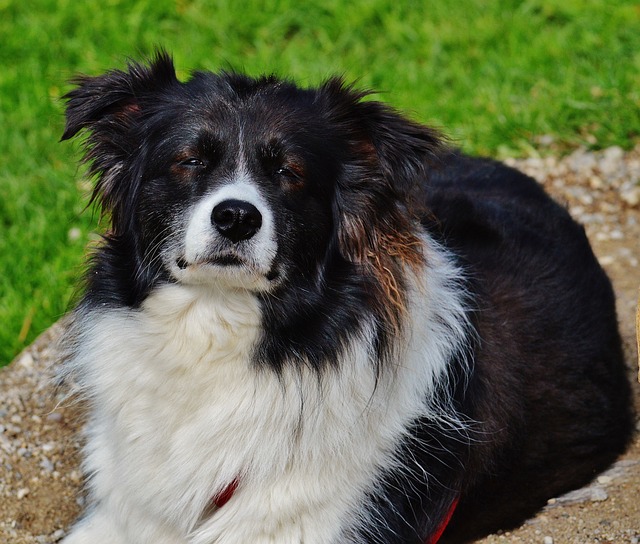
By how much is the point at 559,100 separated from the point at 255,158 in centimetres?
397

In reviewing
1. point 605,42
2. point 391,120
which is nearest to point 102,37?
point 605,42

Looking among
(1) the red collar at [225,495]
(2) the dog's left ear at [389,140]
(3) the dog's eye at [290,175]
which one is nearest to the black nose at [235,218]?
(3) the dog's eye at [290,175]

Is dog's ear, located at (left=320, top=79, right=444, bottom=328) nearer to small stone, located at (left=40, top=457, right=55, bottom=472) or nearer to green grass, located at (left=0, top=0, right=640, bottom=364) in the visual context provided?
small stone, located at (left=40, top=457, right=55, bottom=472)

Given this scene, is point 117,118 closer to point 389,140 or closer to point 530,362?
point 389,140

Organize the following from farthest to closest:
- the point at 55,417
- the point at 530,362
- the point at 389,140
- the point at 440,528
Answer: the point at 55,417
the point at 530,362
the point at 440,528
the point at 389,140

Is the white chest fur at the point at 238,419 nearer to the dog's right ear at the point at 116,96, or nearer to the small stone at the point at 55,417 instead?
the dog's right ear at the point at 116,96

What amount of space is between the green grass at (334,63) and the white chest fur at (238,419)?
2.11 m

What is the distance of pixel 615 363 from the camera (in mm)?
4109

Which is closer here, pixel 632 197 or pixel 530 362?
pixel 530 362

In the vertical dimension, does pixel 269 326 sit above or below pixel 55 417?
above

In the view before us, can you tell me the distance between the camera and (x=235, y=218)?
285 cm

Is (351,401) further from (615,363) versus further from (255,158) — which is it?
(615,363)

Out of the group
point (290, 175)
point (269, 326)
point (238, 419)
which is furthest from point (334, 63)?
point (238, 419)

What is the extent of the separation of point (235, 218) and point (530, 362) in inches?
57.1
